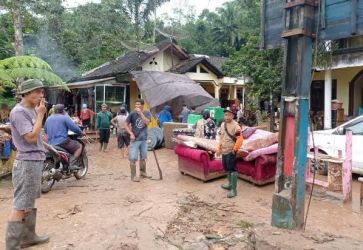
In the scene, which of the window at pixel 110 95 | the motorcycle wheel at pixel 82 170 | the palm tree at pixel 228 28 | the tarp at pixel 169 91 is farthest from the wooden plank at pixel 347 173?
the palm tree at pixel 228 28

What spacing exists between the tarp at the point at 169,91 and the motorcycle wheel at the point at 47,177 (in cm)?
450

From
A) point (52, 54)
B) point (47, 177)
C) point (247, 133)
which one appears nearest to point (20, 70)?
point (47, 177)

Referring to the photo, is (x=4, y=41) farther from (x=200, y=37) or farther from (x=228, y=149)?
(x=200, y=37)

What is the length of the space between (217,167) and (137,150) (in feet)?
5.86

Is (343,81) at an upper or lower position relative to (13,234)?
upper

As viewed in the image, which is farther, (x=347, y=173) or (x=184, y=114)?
(x=184, y=114)

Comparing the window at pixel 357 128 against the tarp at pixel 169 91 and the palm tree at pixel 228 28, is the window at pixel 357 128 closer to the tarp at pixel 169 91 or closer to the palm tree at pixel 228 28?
the tarp at pixel 169 91

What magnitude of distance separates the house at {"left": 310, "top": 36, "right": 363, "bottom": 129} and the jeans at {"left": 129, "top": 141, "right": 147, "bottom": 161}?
895 centimetres

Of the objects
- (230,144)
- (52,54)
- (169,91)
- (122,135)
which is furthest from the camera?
(52,54)

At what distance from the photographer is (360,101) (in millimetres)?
16953

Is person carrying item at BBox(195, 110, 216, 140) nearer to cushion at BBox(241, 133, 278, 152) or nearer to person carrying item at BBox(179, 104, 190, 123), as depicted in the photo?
cushion at BBox(241, 133, 278, 152)

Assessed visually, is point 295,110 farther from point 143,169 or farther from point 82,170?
point 82,170

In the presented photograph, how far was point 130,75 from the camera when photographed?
20156 mm

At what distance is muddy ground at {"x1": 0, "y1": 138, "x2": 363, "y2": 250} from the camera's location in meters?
4.65
